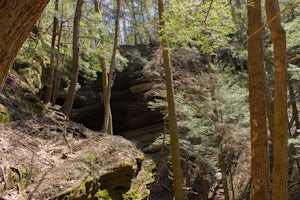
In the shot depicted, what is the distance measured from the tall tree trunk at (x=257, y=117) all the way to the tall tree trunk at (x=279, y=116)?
1.11 feet

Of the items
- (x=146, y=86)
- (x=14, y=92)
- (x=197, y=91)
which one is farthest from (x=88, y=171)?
(x=146, y=86)

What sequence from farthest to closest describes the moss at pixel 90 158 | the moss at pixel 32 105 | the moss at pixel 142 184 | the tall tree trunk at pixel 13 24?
1. the moss at pixel 32 105
2. the moss at pixel 142 184
3. the moss at pixel 90 158
4. the tall tree trunk at pixel 13 24

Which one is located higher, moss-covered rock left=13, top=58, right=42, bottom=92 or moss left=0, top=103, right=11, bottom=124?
moss-covered rock left=13, top=58, right=42, bottom=92

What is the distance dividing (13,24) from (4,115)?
5.46 meters

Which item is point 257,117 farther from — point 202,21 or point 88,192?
point 88,192

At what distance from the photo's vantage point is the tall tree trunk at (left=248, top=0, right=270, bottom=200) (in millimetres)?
5070

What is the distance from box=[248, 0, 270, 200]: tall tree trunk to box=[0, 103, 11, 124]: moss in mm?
4796

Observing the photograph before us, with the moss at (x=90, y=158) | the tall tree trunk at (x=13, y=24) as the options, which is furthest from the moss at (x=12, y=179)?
the tall tree trunk at (x=13, y=24)

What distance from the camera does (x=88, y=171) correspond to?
18.7ft

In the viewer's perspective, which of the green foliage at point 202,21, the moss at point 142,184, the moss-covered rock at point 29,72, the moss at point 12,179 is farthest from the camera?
the moss-covered rock at point 29,72

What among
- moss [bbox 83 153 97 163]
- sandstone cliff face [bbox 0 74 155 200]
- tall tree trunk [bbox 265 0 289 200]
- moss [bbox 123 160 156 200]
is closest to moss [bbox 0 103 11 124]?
sandstone cliff face [bbox 0 74 155 200]

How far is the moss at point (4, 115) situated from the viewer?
20.1 ft

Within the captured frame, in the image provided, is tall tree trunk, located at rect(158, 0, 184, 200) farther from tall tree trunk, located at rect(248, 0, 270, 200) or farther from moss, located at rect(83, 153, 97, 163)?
tall tree trunk, located at rect(248, 0, 270, 200)

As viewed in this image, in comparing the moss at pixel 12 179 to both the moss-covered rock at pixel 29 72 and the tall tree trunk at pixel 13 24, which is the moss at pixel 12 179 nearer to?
the tall tree trunk at pixel 13 24
